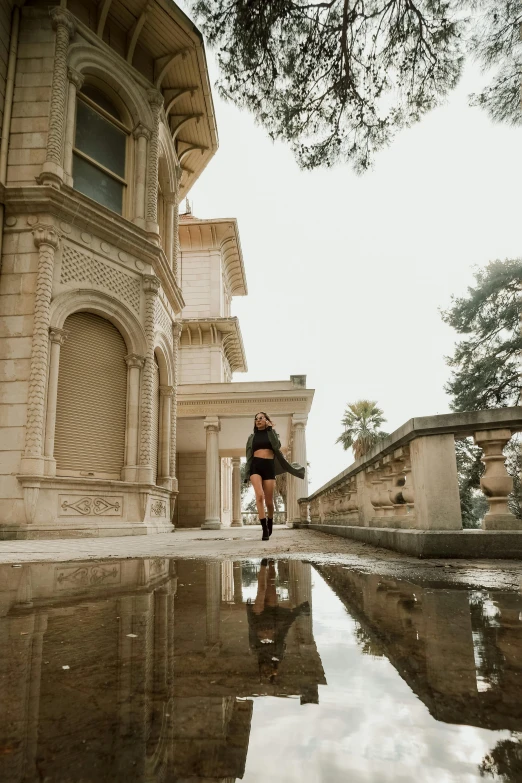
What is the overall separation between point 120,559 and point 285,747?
345 centimetres

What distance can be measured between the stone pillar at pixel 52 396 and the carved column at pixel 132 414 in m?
1.66

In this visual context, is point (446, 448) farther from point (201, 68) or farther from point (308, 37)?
point (201, 68)

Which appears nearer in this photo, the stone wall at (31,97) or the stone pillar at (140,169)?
the stone wall at (31,97)

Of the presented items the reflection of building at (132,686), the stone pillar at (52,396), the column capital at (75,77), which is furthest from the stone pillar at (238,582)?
the column capital at (75,77)

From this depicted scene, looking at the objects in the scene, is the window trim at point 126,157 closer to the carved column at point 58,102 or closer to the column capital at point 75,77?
the column capital at point 75,77

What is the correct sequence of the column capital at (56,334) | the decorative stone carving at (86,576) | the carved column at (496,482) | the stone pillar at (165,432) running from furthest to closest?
the stone pillar at (165,432) → the column capital at (56,334) → the carved column at (496,482) → the decorative stone carving at (86,576)

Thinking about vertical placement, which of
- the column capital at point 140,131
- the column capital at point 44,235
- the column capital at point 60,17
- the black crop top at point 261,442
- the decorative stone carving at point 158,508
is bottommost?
the decorative stone carving at point 158,508

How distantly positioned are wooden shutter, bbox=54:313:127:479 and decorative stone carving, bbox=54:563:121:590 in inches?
249

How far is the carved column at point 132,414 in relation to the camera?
397 inches

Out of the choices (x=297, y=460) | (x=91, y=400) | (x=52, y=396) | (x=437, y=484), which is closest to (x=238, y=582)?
(x=437, y=484)

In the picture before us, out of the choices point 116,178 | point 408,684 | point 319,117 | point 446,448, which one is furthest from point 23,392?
point 408,684

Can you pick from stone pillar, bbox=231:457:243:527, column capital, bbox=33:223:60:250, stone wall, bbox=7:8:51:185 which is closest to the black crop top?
column capital, bbox=33:223:60:250

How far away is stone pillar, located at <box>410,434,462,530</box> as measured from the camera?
352cm

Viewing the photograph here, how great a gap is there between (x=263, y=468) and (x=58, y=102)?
8269mm
